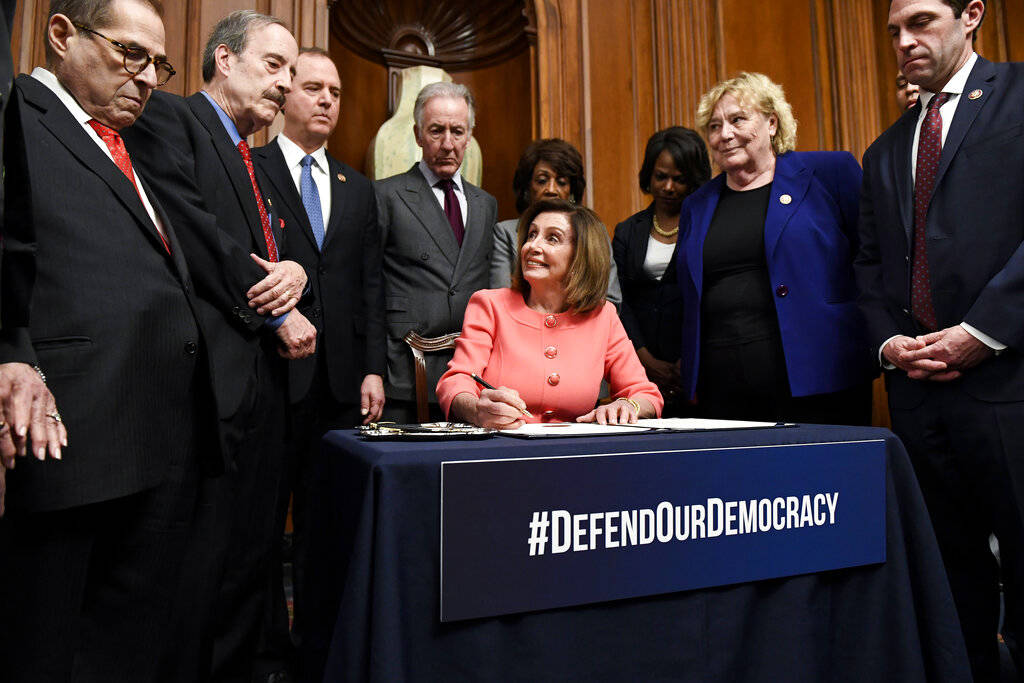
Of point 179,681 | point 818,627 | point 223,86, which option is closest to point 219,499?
point 179,681

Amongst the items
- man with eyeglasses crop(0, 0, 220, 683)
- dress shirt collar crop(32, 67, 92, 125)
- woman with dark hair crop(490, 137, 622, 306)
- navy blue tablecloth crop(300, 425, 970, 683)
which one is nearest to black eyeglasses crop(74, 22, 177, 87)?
man with eyeglasses crop(0, 0, 220, 683)

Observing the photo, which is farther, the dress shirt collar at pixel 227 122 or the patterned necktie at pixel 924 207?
the dress shirt collar at pixel 227 122

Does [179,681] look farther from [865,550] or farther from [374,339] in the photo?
[865,550]

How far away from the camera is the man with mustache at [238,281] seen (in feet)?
5.64

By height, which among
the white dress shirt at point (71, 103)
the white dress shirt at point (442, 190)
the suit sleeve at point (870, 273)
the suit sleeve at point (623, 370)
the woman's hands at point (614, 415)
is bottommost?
the woman's hands at point (614, 415)

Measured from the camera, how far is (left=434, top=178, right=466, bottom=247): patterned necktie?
2.66 metres

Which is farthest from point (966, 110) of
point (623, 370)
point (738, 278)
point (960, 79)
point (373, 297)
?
point (373, 297)

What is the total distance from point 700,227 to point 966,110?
29.9 inches

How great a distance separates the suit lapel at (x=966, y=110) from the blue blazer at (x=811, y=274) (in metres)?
0.40

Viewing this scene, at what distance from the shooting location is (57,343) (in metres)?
1.25

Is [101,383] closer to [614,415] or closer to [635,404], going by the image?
[614,415]

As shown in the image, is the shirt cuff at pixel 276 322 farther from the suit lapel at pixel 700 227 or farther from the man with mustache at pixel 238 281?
the suit lapel at pixel 700 227

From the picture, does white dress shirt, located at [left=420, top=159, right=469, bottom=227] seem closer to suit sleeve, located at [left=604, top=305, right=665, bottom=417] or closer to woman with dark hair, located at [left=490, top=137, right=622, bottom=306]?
woman with dark hair, located at [left=490, top=137, right=622, bottom=306]

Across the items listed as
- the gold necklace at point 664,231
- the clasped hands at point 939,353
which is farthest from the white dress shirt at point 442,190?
the clasped hands at point 939,353
